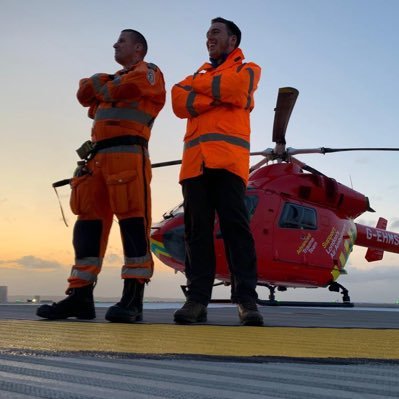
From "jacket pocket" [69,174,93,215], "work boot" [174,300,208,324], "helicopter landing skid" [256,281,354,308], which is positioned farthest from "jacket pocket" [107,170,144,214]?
"helicopter landing skid" [256,281,354,308]

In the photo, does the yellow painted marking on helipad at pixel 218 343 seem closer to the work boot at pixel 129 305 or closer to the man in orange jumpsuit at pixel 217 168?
the work boot at pixel 129 305

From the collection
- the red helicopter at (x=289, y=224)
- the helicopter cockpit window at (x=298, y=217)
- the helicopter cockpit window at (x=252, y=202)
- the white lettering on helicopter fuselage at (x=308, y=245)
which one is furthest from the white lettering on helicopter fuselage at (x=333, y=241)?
the helicopter cockpit window at (x=252, y=202)

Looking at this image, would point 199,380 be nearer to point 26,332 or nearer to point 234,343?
point 234,343

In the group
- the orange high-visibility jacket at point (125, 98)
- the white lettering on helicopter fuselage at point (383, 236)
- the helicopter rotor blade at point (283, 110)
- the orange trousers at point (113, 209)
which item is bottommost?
the orange trousers at point (113, 209)

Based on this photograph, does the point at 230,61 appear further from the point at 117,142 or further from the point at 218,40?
the point at 117,142

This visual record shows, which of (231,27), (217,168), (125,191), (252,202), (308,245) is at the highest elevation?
(231,27)

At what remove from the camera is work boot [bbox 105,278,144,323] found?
11.4 ft

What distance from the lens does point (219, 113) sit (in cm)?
377

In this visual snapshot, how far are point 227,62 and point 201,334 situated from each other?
6.56 feet

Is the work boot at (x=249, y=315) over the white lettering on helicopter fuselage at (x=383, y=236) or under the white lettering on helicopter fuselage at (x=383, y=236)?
under

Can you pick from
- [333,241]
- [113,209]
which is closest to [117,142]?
[113,209]

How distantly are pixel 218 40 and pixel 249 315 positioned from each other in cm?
181

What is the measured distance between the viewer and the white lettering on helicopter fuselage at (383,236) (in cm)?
1127

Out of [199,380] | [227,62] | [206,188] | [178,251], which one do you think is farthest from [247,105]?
[178,251]
